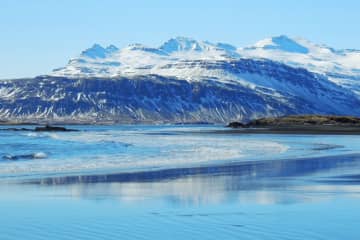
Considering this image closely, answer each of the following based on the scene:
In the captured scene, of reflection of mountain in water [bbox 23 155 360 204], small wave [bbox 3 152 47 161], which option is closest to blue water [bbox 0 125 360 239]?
reflection of mountain in water [bbox 23 155 360 204]

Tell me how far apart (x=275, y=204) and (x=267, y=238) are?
5.53 metres

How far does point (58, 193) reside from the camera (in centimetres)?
2391

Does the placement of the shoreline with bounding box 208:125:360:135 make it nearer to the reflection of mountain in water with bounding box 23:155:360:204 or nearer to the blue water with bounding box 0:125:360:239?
the reflection of mountain in water with bounding box 23:155:360:204

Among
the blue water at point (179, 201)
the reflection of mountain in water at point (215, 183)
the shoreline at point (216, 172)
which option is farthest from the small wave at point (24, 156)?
the reflection of mountain in water at point (215, 183)

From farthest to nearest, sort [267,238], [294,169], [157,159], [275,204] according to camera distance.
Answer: [157,159] < [294,169] < [275,204] < [267,238]

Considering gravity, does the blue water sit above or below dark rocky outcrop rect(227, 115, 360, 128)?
below

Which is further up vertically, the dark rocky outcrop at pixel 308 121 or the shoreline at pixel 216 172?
the dark rocky outcrop at pixel 308 121

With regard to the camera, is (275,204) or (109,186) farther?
(109,186)

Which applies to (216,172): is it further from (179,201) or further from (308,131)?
(308,131)

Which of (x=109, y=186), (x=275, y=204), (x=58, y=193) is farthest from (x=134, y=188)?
(x=275, y=204)

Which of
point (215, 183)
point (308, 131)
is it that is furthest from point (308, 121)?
point (215, 183)

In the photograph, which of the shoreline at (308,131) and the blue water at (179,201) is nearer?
the blue water at (179,201)

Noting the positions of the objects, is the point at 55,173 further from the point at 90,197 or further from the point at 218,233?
the point at 218,233

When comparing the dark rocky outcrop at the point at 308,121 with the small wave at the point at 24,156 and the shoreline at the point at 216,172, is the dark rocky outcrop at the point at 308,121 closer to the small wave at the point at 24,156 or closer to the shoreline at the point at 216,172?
the small wave at the point at 24,156
